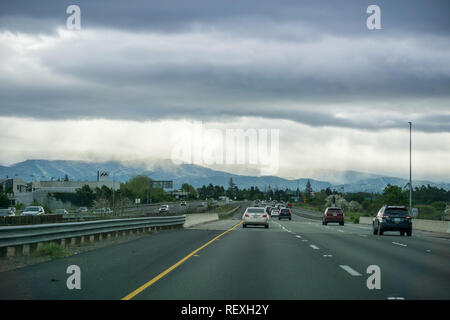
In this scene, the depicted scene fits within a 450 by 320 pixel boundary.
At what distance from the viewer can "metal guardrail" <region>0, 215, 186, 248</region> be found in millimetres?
16484

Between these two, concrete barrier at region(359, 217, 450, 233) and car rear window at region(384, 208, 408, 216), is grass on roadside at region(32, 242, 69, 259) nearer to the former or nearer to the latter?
car rear window at region(384, 208, 408, 216)

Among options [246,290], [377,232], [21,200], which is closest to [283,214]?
[377,232]

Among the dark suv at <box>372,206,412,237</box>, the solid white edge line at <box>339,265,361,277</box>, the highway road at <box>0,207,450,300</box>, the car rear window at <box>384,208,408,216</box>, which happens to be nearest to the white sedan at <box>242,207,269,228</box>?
the dark suv at <box>372,206,412,237</box>

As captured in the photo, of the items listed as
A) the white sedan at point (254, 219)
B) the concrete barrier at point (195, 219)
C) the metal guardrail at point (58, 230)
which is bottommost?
the concrete barrier at point (195, 219)

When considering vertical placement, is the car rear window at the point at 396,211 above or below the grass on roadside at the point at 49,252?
above

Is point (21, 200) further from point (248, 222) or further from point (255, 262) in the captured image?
point (255, 262)

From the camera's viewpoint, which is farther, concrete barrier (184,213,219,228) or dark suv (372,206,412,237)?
concrete barrier (184,213,219,228)

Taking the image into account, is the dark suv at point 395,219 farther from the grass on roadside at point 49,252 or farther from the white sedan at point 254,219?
the grass on roadside at point 49,252

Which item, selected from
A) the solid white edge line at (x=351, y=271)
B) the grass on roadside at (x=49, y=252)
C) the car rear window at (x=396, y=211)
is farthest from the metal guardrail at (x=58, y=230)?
the car rear window at (x=396, y=211)

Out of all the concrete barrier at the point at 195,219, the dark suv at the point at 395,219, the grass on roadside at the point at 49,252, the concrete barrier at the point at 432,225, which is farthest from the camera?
the concrete barrier at the point at 195,219

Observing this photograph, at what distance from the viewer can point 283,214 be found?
78.9 m

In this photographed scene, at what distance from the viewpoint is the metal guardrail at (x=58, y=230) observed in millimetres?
16484

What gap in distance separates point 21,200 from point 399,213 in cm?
13154
